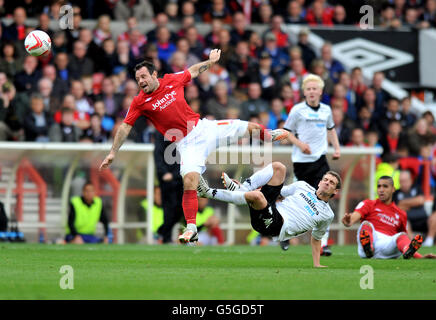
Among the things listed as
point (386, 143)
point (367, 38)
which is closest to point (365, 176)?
point (386, 143)

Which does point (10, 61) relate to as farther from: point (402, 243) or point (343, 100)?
point (402, 243)

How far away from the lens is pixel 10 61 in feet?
58.7

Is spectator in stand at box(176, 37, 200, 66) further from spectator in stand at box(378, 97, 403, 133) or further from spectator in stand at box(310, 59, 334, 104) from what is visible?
spectator in stand at box(378, 97, 403, 133)

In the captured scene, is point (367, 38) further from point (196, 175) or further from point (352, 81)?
point (196, 175)

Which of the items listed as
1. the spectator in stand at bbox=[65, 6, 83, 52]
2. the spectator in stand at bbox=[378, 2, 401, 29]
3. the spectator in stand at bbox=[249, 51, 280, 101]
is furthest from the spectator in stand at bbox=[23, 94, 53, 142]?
the spectator in stand at bbox=[378, 2, 401, 29]

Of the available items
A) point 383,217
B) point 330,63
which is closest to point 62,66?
point 330,63

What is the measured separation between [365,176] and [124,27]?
259 inches

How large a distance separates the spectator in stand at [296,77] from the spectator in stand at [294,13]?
255 centimetres

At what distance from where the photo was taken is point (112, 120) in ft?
57.7

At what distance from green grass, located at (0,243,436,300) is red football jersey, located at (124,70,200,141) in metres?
1.66

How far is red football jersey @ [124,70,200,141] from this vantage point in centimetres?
1134

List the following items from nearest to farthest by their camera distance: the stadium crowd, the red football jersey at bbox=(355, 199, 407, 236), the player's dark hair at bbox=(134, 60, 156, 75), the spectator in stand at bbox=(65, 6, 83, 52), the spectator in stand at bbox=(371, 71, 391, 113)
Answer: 1. the player's dark hair at bbox=(134, 60, 156, 75)
2. the red football jersey at bbox=(355, 199, 407, 236)
3. the stadium crowd
4. the spectator in stand at bbox=(65, 6, 83, 52)
5. the spectator in stand at bbox=(371, 71, 391, 113)

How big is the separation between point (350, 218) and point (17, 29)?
9815mm

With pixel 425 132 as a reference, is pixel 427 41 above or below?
above
